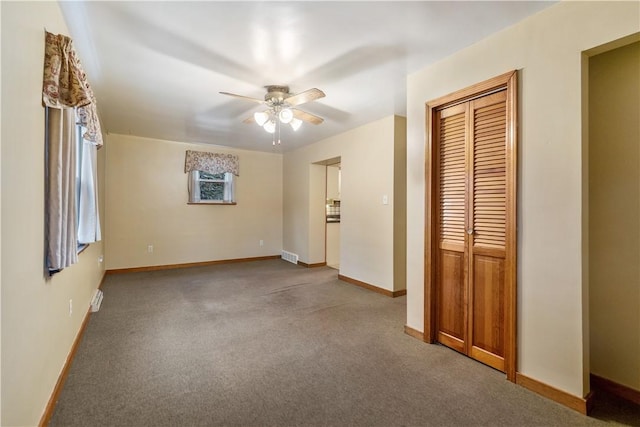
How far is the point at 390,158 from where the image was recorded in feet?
12.8

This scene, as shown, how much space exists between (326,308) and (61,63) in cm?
294

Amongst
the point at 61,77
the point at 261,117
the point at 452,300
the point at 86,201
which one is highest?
the point at 261,117

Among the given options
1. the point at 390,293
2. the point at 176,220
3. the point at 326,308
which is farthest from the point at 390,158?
the point at 176,220

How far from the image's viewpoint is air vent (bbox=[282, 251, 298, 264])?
19.6 ft

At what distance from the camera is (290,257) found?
20.1 feet

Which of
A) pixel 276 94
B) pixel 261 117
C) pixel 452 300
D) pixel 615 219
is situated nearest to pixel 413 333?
pixel 452 300

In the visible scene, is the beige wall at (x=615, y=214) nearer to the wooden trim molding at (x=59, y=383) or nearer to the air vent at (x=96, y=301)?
the wooden trim molding at (x=59, y=383)

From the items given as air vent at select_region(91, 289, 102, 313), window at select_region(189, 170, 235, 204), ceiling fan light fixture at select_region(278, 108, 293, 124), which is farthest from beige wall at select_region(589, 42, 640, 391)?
window at select_region(189, 170, 235, 204)

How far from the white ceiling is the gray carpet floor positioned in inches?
90.3

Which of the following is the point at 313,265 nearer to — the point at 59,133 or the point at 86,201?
the point at 86,201

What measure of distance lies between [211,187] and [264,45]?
4036 mm

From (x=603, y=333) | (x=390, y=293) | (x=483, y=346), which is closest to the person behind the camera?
(x=603, y=333)

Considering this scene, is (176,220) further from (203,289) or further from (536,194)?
(536,194)

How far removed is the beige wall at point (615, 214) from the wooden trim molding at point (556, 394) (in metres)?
0.40
